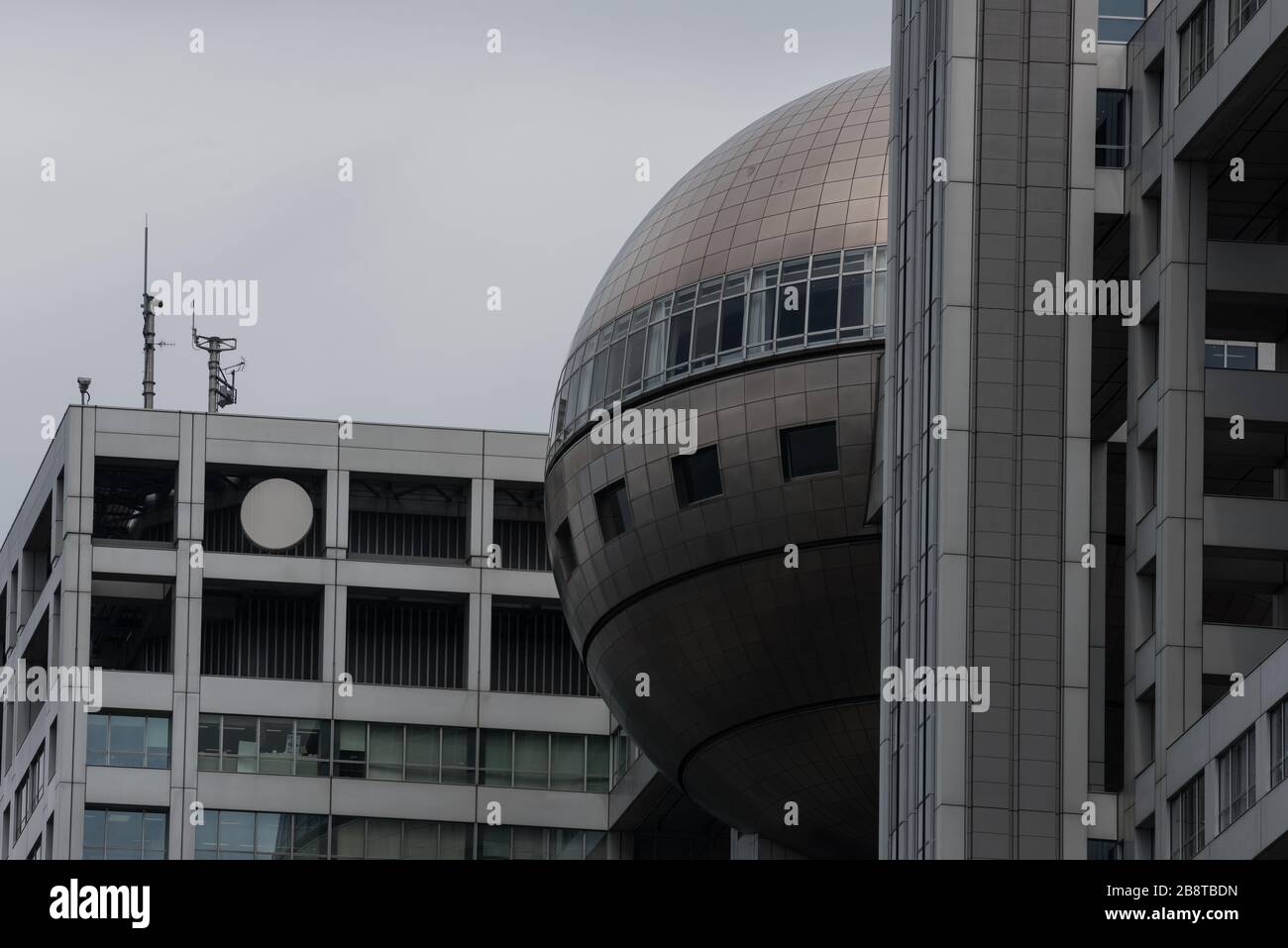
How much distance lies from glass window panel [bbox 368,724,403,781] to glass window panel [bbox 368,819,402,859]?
149 centimetres

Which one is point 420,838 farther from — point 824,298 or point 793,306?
point 824,298

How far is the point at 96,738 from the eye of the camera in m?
90.4

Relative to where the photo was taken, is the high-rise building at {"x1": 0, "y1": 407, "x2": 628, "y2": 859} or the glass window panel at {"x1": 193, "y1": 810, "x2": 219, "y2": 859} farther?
the high-rise building at {"x1": 0, "y1": 407, "x2": 628, "y2": 859}

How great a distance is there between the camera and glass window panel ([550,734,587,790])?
304 feet

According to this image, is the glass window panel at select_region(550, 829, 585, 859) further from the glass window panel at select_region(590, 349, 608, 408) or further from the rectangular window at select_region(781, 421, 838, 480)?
the rectangular window at select_region(781, 421, 838, 480)

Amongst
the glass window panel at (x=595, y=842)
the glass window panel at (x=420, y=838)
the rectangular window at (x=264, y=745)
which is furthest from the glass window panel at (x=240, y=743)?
the glass window panel at (x=595, y=842)

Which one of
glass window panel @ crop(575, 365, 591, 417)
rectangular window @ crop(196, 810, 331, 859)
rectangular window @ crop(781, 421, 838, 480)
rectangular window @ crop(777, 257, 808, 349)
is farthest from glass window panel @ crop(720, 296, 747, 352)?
rectangular window @ crop(196, 810, 331, 859)

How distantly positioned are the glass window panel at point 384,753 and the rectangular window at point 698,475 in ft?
115

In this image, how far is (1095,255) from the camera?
50.6 m

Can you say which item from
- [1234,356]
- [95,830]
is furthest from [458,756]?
[1234,356]

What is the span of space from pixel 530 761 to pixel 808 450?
3764 centimetres

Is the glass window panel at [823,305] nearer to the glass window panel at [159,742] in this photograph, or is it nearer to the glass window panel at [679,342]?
the glass window panel at [679,342]

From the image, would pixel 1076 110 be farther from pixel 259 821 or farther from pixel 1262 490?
pixel 259 821

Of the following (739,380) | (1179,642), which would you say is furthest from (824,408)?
(1179,642)
